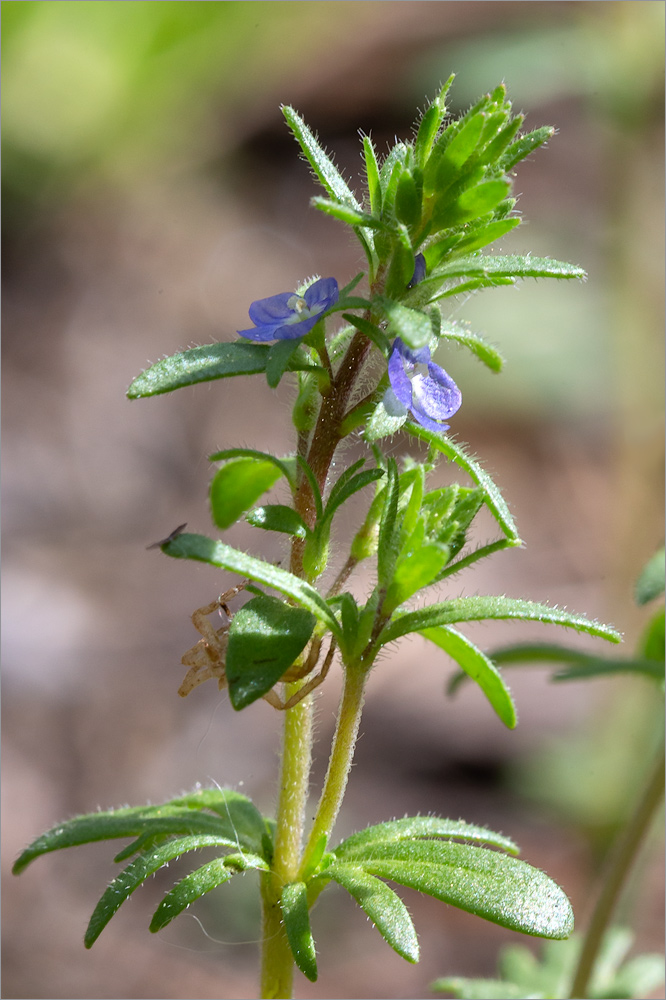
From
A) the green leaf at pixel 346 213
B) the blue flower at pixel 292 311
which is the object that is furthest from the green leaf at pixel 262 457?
the green leaf at pixel 346 213

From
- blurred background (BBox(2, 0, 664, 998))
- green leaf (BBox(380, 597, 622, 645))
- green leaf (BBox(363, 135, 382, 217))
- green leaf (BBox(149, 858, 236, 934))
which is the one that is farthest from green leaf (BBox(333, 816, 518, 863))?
blurred background (BBox(2, 0, 664, 998))

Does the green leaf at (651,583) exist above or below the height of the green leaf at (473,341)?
below

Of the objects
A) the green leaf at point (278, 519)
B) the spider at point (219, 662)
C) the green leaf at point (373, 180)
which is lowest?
the spider at point (219, 662)

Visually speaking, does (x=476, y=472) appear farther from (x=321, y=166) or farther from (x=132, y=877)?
(x=132, y=877)

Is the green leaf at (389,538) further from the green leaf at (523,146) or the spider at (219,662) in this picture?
the green leaf at (523,146)

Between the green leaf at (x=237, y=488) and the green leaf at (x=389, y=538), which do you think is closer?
the green leaf at (x=389, y=538)

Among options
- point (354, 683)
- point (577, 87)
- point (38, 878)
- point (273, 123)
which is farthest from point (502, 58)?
point (354, 683)

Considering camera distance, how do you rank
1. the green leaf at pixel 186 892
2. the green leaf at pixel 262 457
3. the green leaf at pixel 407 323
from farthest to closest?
the green leaf at pixel 262 457 → the green leaf at pixel 186 892 → the green leaf at pixel 407 323
